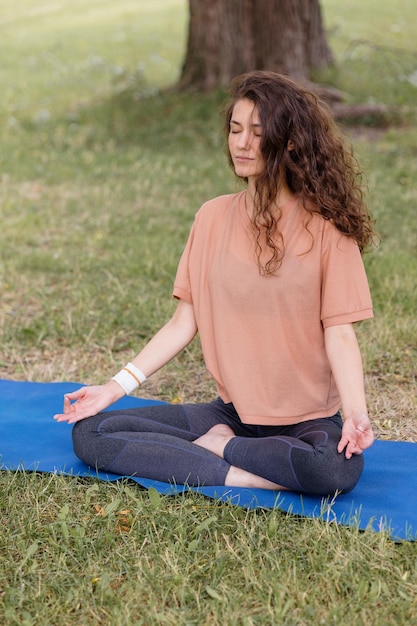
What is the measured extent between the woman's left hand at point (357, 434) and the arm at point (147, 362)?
0.72 meters

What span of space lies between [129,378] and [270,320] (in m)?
0.53

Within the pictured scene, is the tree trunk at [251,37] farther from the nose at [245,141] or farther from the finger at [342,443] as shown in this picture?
the finger at [342,443]

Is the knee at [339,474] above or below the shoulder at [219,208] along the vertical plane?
below

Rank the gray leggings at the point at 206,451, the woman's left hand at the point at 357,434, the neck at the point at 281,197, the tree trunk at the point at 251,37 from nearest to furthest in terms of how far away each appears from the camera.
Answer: the woman's left hand at the point at 357,434, the gray leggings at the point at 206,451, the neck at the point at 281,197, the tree trunk at the point at 251,37

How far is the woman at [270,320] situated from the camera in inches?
111

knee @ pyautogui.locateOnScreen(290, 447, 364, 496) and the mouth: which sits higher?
the mouth

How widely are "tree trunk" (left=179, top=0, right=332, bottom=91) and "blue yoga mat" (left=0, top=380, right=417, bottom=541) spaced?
5.70m

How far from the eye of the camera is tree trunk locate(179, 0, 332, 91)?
8578 mm

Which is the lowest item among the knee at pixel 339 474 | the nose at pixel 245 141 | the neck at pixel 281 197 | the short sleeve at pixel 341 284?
the knee at pixel 339 474

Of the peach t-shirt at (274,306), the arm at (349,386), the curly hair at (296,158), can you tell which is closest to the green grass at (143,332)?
the arm at (349,386)

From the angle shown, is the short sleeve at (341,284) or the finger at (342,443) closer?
the finger at (342,443)

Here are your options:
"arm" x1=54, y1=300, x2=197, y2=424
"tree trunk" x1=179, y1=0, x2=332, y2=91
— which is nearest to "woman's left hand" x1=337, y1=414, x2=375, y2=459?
"arm" x1=54, y1=300, x2=197, y2=424

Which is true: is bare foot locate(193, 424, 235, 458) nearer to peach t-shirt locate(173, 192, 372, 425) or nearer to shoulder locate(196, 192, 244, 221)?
peach t-shirt locate(173, 192, 372, 425)

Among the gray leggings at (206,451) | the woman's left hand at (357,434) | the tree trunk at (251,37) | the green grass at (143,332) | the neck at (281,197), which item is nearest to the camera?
the green grass at (143,332)
